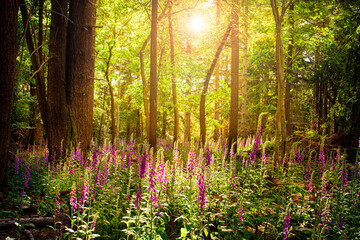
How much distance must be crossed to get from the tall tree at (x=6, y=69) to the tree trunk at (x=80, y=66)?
2.02 m

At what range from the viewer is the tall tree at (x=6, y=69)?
3697 millimetres

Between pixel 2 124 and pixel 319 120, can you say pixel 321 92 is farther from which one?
pixel 2 124

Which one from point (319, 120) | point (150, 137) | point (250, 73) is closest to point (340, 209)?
point (150, 137)

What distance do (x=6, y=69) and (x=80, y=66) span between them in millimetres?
2363

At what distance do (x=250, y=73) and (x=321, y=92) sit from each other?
8.72 metres

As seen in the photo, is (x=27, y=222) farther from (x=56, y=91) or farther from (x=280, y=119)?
(x=280, y=119)

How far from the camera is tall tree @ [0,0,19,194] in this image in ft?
12.1

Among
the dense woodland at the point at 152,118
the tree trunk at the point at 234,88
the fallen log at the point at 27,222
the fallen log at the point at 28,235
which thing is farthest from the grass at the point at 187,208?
the tree trunk at the point at 234,88

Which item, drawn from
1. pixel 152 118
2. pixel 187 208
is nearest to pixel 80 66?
pixel 152 118

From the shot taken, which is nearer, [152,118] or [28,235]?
[28,235]

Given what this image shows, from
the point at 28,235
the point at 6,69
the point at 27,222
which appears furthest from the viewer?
the point at 6,69

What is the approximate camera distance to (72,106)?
19.3 feet

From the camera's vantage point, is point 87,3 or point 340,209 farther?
point 87,3

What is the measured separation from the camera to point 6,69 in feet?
12.3
